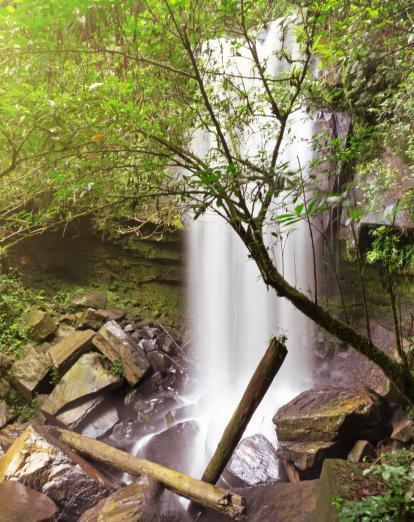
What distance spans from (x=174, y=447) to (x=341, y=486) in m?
3.39

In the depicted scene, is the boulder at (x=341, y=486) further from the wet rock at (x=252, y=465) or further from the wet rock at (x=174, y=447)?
the wet rock at (x=174, y=447)

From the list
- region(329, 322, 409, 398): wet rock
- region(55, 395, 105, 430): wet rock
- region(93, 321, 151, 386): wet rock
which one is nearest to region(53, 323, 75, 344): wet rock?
region(93, 321, 151, 386): wet rock

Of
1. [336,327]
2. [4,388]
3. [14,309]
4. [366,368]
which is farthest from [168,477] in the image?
[14,309]

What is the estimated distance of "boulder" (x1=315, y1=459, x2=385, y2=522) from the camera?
2598 mm

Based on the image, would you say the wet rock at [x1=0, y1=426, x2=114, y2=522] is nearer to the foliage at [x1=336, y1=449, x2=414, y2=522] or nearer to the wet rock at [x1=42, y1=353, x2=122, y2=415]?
the wet rock at [x1=42, y1=353, x2=122, y2=415]

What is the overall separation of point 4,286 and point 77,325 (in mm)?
2232

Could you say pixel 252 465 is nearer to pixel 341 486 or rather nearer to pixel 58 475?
pixel 341 486

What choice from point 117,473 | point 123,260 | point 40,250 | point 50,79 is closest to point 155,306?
point 123,260

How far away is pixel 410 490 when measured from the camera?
→ 2330 millimetres

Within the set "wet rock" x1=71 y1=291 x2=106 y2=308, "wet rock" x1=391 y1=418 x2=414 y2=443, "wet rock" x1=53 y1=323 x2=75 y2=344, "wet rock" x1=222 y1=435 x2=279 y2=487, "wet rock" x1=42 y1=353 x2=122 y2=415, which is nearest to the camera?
"wet rock" x1=391 y1=418 x2=414 y2=443

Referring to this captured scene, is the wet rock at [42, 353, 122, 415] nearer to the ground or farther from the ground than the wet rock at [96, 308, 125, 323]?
nearer to the ground

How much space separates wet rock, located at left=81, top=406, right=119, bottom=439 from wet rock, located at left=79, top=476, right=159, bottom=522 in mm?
1958

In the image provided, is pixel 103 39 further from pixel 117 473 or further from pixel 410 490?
pixel 117 473

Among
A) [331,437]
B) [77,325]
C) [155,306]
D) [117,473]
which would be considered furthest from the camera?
[155,306]
